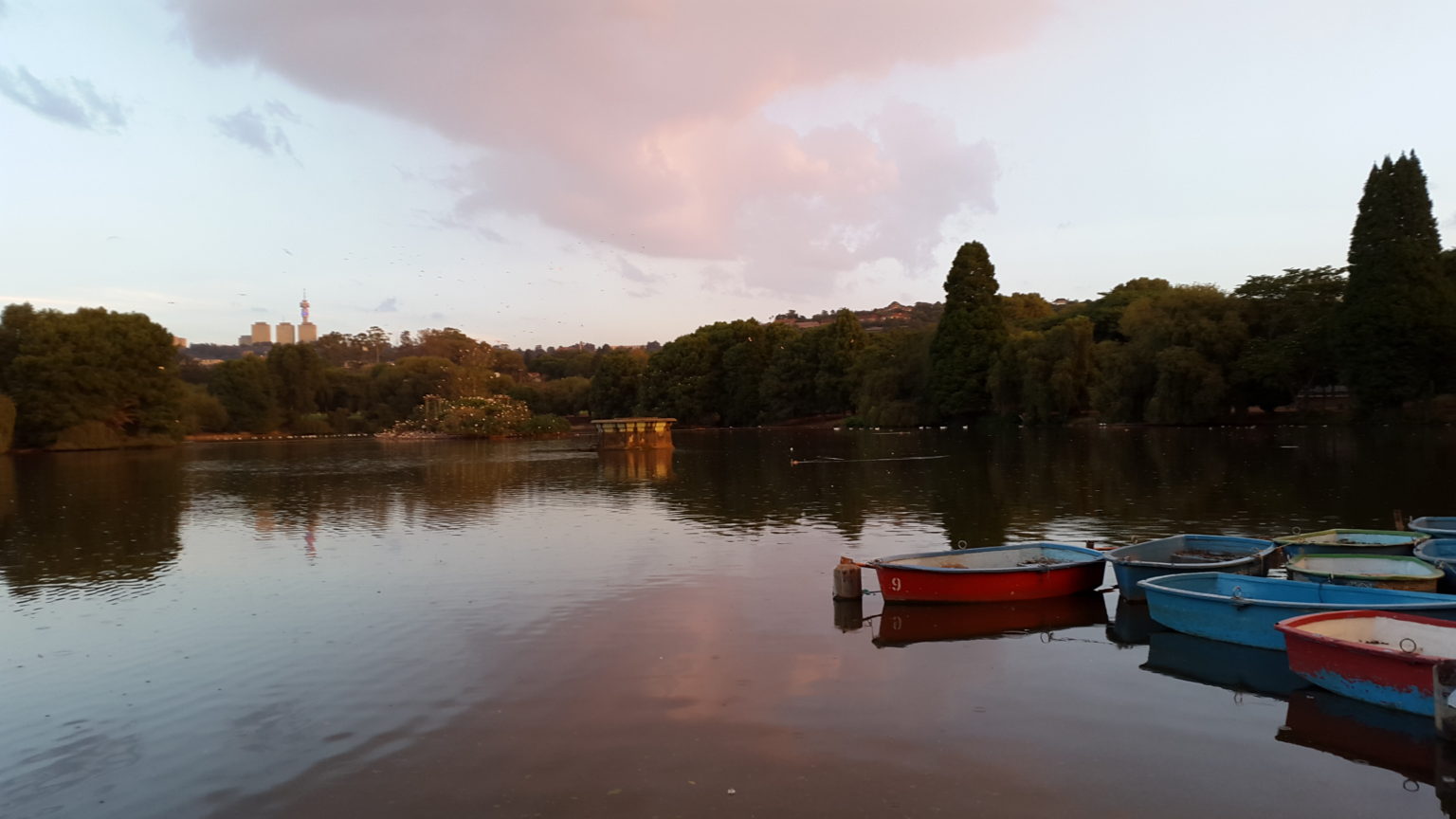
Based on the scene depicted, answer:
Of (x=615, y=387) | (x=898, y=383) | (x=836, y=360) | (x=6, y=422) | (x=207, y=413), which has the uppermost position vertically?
(x=836, y=360)

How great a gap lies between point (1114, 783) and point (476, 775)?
586 centimetres

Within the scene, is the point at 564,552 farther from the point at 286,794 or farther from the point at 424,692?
the point at 286,794

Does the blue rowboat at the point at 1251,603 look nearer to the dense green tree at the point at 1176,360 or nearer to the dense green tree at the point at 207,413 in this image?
the dense green tree at the point at 1176,360

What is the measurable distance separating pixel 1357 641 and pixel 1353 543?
22.0 ft

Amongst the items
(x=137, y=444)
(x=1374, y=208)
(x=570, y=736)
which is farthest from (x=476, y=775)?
(x=137, y=444)

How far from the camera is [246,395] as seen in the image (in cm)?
11819

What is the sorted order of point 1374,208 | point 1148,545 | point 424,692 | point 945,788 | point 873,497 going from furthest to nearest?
1. point 1374,208
2. point 873,497
3. point 1148,545
4. point 424,692
5. point 945,788

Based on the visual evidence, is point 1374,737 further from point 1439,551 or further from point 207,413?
point 207,413

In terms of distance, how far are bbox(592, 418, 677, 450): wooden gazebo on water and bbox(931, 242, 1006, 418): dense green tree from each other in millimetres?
30242

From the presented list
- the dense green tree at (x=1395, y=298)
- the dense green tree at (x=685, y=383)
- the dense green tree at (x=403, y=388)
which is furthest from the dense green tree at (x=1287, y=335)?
the dense green tree at (x=403, y=388)

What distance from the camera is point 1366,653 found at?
9977 mm

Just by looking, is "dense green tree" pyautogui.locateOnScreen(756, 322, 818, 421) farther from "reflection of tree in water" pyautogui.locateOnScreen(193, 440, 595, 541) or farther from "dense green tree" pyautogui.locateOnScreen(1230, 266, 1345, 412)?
"dense green tree" pyautogui.locateOnScreen(1230, 266, 1345, 412)

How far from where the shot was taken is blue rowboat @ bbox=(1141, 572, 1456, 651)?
1151 cm

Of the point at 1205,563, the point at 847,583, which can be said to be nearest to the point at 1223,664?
the point at 1205,563
